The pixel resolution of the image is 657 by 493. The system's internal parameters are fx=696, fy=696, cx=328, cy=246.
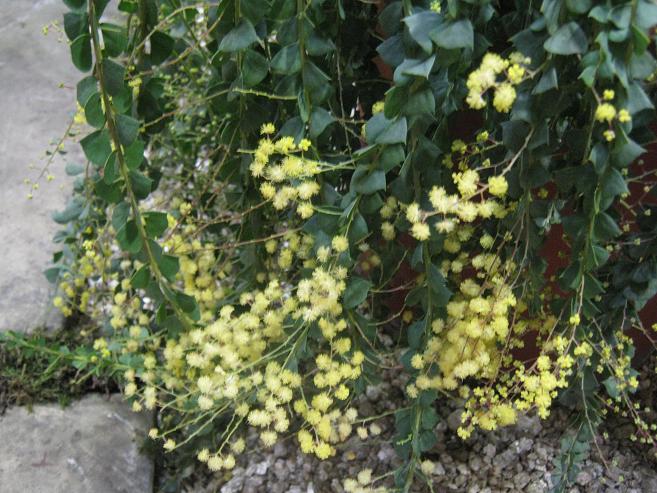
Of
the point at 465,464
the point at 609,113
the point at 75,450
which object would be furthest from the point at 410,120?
the point at 75,450

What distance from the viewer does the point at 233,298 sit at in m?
1.26

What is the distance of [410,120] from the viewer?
86 cm

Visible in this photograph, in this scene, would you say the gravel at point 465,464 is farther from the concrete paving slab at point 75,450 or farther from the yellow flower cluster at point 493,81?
the yellow flower cluster at point 493,81

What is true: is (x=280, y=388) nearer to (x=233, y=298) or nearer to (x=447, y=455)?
(x=233, y=298)

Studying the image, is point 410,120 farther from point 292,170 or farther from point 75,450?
point 75,450

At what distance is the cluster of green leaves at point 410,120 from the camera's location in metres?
0.75

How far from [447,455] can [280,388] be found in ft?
1.42

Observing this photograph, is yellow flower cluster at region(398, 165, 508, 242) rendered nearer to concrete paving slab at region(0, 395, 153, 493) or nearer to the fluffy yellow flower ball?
the fluffy yellow flower ball

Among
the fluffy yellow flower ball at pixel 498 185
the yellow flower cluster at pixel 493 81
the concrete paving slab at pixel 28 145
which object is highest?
the yellow flower cluster at pixel 493 81

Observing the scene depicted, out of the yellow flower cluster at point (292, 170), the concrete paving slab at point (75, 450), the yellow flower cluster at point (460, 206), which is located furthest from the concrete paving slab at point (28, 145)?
the yellow flower cluster at point (460, 206)

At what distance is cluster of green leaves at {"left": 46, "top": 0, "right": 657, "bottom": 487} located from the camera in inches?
29.7

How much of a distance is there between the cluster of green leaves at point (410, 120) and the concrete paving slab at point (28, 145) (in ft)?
1.85

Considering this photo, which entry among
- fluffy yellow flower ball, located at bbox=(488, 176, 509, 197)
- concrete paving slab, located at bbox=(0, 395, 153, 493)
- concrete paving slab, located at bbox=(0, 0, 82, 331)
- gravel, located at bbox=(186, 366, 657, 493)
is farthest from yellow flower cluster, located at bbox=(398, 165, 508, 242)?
concrete paving slab, located at bbox=(0, 0, 82, 331)

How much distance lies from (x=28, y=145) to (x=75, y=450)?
109cm
